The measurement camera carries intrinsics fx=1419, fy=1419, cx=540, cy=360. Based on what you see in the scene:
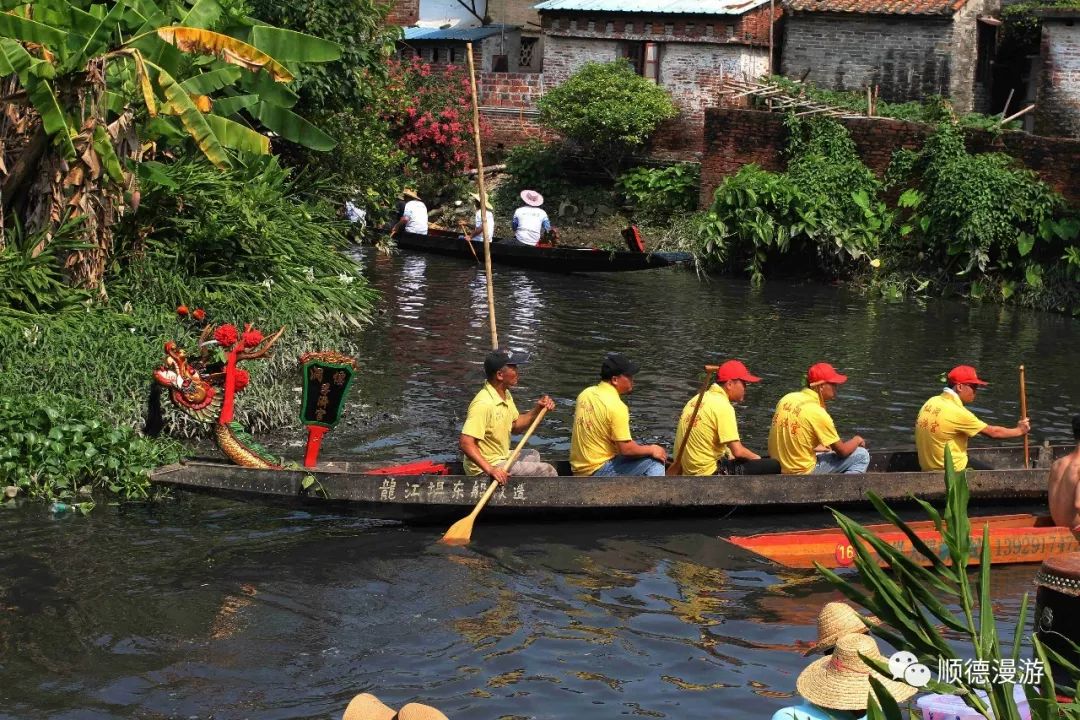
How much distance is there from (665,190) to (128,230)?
16.4 m

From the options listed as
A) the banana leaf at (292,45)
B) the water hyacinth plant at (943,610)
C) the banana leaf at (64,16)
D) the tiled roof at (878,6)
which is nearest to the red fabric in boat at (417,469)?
the banana leaf at (292,45)

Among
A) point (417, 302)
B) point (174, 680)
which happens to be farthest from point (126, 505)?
point (417, 302)

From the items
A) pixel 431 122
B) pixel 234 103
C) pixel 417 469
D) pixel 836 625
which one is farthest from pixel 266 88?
pixel 431 122

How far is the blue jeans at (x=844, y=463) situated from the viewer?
1323cm

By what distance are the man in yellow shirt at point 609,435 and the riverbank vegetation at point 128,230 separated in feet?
12.0

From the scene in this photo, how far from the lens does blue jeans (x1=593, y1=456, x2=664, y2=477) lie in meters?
12.5

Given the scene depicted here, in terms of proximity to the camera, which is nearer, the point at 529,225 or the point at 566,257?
the point at 566,257

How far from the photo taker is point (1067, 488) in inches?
432

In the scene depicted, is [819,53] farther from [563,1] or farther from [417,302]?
[417,302]

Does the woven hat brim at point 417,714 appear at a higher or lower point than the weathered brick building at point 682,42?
lower

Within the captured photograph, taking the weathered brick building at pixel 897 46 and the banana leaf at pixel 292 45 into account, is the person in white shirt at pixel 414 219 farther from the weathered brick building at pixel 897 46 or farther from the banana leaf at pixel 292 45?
the banana leaf at pixel 292 45

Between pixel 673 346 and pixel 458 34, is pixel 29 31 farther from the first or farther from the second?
pixel 458 34

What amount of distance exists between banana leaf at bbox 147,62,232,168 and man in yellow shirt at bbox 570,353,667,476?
14.3 ft

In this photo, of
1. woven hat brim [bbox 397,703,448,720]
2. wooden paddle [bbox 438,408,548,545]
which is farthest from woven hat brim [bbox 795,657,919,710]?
wooden paddle [bbox 438,408,548,545]
